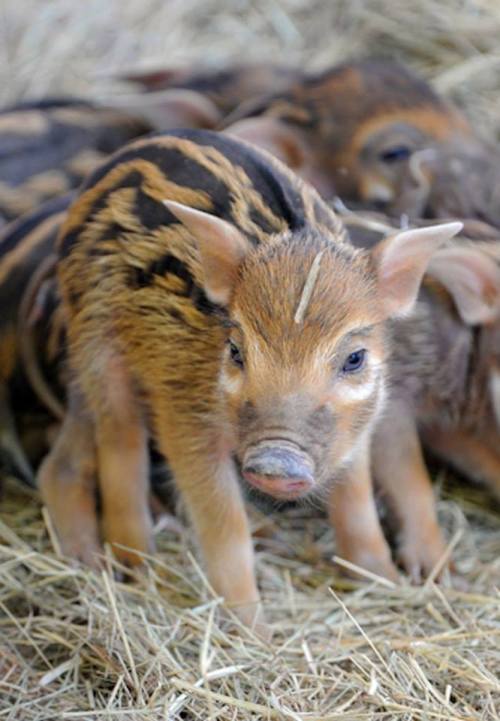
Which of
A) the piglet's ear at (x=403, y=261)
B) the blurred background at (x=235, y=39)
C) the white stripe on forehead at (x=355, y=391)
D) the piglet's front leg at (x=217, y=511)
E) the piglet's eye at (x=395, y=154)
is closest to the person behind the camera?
the white stripe on forehead at (x=355, y=391)

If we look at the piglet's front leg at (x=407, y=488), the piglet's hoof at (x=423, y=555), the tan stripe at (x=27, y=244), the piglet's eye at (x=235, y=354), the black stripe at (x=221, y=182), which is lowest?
the piglet's hoof at (x=423, y=555)

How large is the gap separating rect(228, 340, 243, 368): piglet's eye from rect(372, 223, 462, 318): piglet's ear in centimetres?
38

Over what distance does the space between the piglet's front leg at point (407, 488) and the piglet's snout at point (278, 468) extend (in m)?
1.03

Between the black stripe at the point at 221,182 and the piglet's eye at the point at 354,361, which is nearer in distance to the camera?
the piglet's eye at the point at 354,361

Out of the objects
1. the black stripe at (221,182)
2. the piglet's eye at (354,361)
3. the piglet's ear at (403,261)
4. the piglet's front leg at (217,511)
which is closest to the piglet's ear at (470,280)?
the piglet's ear at (403,261)

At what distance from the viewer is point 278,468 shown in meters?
2.65

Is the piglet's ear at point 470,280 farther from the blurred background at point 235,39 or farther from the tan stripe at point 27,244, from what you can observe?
the blurred background at point 235,39

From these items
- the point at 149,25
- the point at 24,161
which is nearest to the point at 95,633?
the point at 24,161

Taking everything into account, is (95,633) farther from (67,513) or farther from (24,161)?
(24,161)

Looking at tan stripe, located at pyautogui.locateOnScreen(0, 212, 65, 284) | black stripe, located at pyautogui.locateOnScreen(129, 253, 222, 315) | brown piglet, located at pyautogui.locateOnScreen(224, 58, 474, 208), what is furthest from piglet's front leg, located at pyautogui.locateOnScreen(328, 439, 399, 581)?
brown piglet, located at pyautogui.locateOnScreen(224, 58, 474, 208)

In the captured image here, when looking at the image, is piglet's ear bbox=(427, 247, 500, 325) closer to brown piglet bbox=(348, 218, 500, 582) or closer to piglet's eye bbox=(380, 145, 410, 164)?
brown piglet bbox=(348, 218, 500, 582)

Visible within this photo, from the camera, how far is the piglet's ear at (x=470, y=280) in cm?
375

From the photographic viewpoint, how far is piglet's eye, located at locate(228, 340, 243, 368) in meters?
2.94

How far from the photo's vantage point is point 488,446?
407 centimetres
